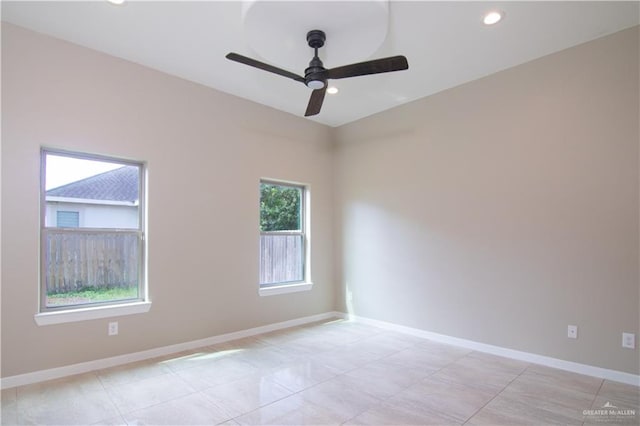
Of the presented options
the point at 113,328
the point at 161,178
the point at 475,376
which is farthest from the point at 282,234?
the point at 475,376

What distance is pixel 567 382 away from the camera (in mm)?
2926

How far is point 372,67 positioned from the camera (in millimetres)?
2449

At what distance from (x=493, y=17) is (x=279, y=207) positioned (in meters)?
3.20

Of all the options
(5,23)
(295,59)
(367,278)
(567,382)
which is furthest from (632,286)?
(5,23)

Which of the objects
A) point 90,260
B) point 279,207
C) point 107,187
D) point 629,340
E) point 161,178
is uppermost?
point 161,178

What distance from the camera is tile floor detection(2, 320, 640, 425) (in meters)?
2.38

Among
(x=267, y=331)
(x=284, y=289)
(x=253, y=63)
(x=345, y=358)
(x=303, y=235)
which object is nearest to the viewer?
(x=253, y=63)

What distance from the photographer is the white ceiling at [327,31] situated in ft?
8.52

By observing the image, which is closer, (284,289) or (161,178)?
(161,178)

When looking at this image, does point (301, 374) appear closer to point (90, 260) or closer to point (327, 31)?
point (90, 260)

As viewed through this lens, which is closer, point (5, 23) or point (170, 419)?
point (170, 419)

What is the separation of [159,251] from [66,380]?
1.29m

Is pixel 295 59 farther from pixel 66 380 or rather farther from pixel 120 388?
pixel 66 380

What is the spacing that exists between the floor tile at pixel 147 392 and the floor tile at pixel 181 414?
0.08 metres
